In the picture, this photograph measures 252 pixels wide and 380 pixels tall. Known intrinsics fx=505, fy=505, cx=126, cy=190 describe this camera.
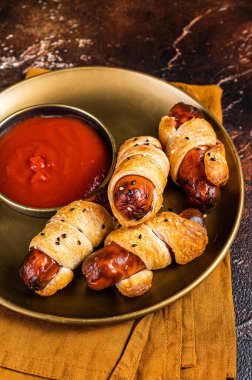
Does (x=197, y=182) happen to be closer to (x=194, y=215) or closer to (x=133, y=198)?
(x=194, y=215)

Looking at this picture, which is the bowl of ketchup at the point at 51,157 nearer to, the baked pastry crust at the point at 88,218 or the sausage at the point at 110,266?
the baked pastry crust at the point at 88,218

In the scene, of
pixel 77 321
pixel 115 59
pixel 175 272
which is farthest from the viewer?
pixel 115 59

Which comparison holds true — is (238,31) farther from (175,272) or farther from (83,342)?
(83,342)

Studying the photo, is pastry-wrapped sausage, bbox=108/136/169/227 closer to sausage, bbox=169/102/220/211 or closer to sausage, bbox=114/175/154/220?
sausage, bbox=114/175/154/220

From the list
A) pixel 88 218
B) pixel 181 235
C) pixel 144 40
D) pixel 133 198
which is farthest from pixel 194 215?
pixel 144 40

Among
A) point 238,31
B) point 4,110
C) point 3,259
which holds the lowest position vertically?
point 238,31

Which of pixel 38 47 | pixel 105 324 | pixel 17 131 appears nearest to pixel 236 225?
pixel 105 324
